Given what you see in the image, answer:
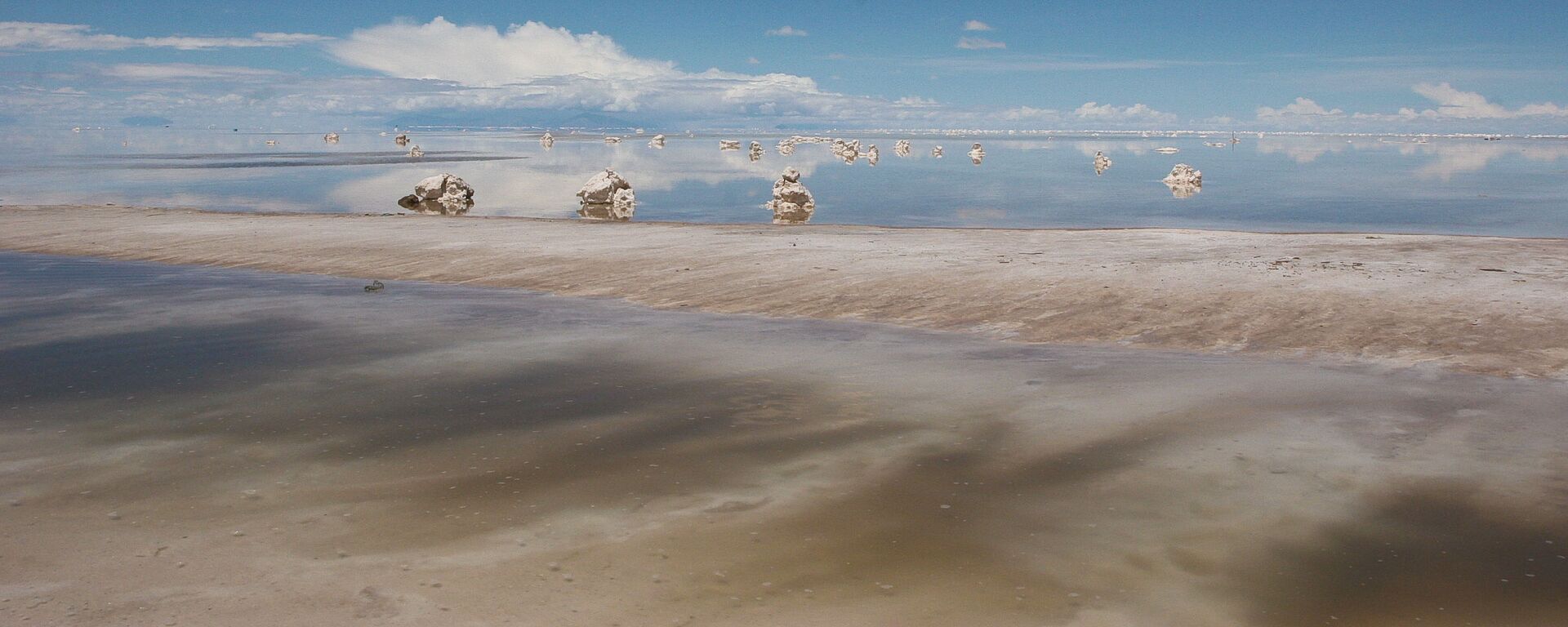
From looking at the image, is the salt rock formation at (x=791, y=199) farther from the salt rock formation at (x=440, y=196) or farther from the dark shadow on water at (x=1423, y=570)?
the dark shadow on water at (x=1423, y=570)

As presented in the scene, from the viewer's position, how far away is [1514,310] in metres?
13.8

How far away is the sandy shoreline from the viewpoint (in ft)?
43.2

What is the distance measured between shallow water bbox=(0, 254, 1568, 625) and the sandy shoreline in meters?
1.74

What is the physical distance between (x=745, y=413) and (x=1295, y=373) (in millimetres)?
5926

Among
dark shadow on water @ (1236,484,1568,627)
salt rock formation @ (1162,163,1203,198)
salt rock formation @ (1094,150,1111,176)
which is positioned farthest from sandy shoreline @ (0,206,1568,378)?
salt rock formation @ (1094,150,1111,176)

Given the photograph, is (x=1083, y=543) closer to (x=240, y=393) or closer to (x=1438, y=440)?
(x=1438, y=440)

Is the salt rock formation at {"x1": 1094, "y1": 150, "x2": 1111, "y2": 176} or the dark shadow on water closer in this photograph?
the dark shadow on water

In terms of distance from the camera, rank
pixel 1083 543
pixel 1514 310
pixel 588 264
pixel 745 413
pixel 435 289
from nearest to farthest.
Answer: pixel 1083 543 → pixel 745 413 → pixel 1514 310 → pixel 435 289 → pixel 588 264

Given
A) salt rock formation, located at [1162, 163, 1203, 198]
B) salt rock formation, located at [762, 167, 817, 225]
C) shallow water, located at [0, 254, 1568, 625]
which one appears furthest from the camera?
salt rock formation, located at [1162, 163, 1203, 198]

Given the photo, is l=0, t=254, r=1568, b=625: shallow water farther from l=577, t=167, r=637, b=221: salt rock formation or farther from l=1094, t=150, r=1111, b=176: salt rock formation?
l=1094, t=150, r=1111, b=176: salt rock formation

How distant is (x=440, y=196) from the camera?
42.2 metres

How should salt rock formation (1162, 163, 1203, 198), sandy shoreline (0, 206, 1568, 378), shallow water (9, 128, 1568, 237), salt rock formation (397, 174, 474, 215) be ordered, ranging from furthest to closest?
1. salt rock formation (1162, 163, 1203, 198)
2. salt rock formation (397, 174, 474, 215)
3. shallow water (9, 128, 1568, 237)
4. sandy shoreline (0, 206, 1568, 378)

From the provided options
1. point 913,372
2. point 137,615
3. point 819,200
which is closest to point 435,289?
point 913,372

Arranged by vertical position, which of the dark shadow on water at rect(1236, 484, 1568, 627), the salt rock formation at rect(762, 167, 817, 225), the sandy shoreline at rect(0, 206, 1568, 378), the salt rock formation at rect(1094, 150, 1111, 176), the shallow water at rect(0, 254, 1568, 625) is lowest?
the dark shadow on water at rect(1236, 484, 1568, 627)
